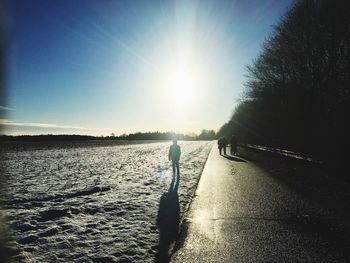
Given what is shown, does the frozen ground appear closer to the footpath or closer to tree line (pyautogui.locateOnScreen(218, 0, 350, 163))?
the footpath

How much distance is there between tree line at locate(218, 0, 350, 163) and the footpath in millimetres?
14772

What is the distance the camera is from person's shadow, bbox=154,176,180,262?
15.3 feet

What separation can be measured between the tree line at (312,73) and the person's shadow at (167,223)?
1584 centimetres

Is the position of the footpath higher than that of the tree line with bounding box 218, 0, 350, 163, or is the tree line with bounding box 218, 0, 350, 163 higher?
the tree line with bounding box 218, 0, 350, 163

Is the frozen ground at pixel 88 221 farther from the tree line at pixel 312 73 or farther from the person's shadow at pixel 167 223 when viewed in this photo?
the tree line at pixel 312 73

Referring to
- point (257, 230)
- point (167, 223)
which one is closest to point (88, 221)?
point (167, 223)

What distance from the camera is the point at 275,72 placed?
30922 millimetres

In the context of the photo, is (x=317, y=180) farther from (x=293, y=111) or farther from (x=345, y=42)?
(x=293, y=111)

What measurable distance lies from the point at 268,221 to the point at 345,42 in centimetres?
1960

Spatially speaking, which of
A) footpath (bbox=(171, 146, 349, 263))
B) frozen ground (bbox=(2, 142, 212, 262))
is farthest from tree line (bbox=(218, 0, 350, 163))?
frozen ground (bbox=(2, 142, 212, 262))

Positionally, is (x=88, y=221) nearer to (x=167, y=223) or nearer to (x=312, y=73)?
(x=167, y=223)

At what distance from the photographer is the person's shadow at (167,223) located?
183 inches

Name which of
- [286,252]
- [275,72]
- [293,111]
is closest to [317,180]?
[286,252]

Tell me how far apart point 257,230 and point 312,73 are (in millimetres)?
22307
